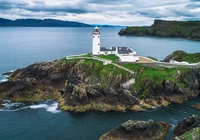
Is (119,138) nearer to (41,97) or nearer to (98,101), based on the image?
(98,101)

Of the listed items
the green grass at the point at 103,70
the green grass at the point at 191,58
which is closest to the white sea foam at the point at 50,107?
the green grass at the point at 103,70

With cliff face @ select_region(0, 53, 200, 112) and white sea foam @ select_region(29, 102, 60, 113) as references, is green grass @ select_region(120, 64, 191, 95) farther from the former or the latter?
white sea foam @ select_region(29, 102, 60, 113)

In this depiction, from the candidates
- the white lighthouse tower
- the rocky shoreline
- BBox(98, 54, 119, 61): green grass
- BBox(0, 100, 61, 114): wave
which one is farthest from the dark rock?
the white lighthouse tower

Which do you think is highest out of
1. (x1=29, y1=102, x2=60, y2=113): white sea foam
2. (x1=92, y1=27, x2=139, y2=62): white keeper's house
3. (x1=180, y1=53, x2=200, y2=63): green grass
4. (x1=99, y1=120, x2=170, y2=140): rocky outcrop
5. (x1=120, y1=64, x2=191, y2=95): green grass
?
(x1=92, y1=27, x2=139, y2=62): white keeper's house

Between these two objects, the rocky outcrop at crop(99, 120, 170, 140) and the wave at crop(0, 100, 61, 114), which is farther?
the wave at crop(0, 100, 61, 114)

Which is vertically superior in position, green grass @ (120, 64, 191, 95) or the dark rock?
green grass @ (120, 64, 191, 95)

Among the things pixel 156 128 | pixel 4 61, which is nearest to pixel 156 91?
pixel 156 128
